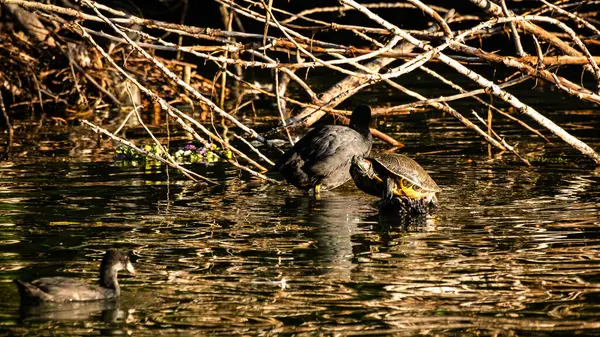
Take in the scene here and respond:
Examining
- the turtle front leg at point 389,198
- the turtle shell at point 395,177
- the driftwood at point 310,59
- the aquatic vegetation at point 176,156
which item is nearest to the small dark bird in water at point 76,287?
the driftwood at point 310,59

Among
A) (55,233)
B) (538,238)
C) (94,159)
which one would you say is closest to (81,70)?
(94,159)

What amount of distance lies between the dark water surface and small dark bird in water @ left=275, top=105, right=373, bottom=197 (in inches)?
8.6

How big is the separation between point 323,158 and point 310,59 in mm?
3857

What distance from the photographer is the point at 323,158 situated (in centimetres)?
1231

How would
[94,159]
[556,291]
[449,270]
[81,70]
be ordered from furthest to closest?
1. [81,70]
2. [94,159]
3. [449,270]
4. [556,291]

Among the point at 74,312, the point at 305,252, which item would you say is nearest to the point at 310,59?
the point at 305,252

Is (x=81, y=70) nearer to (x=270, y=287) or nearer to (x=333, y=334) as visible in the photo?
(x=270, y=287)

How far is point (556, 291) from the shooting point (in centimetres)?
743

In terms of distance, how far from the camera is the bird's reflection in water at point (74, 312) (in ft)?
22.5

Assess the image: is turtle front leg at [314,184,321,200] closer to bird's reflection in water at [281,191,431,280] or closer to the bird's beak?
bird's reflection in water at [281,191,431,280]

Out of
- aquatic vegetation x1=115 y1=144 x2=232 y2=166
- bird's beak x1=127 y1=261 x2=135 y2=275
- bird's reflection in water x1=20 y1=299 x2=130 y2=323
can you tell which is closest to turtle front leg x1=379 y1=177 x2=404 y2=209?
bird's beak x1=127 y1=261 x2=135 y2=275

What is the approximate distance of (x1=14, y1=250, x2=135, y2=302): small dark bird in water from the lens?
7020mm

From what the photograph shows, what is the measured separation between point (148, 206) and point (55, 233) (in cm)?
154

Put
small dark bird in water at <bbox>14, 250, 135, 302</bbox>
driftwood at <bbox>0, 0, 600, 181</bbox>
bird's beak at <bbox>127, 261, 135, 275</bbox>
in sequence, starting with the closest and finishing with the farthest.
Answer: small dark bird in water at <bbox>14, 250, 135, 302</bbox>
bird's beak at <bbox>127, 261, 135, 275</bbox>
driftwood at <bbox>0, 0, 600, 181</bbox>
